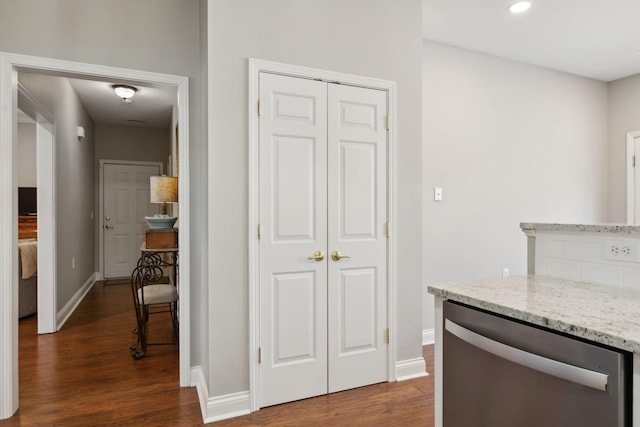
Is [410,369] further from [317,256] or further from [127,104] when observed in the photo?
[127,104]

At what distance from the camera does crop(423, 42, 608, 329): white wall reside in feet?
11.7

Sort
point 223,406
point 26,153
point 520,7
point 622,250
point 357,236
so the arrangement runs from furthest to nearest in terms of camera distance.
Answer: point 26,153 → point 520,7 → point 357,236 → point 223,406 → point 622,250

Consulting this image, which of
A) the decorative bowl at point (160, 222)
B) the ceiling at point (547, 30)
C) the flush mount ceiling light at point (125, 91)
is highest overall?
the ceiling at point (547, 30)

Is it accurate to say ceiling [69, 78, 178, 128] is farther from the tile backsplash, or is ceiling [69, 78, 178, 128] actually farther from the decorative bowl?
the tile backsplash

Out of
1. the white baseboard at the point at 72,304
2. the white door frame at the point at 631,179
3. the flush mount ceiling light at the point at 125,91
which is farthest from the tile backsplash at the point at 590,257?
the flush mount ceiling light at the point at 125,91

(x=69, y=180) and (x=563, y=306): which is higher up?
(x=69, y=180)

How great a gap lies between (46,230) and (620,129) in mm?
6460

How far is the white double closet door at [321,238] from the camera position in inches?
93.9

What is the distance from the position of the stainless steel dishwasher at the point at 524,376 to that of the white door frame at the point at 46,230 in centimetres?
388

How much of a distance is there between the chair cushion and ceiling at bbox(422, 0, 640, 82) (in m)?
3.22

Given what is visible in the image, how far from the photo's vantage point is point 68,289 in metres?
4.46

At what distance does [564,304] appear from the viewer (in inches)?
46.6

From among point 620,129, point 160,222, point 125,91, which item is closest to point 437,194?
point 160,222

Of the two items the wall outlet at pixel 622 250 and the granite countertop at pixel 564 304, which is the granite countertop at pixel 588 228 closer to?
the wall outlet at pixel 622 250
